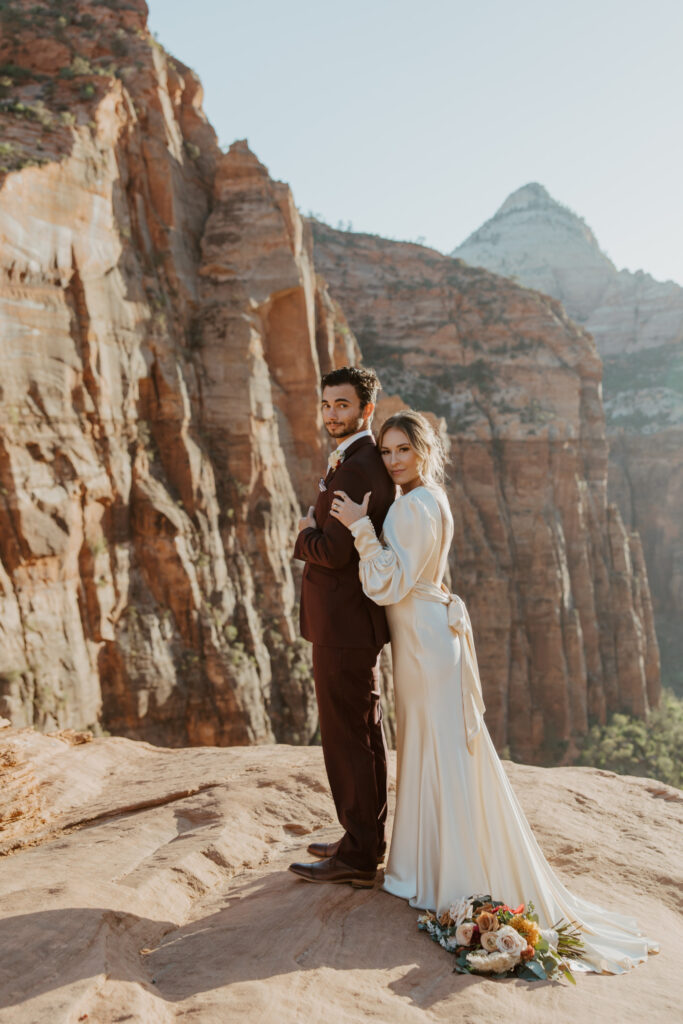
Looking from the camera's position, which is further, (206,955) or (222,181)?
(222,181)

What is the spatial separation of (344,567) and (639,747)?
34855 mm

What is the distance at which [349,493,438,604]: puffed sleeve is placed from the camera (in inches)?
142

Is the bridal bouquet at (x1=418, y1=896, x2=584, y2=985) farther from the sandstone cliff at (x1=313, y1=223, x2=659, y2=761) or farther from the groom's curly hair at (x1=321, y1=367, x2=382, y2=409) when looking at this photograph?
the sandstone cliff at (x1=313, y1=223, x2=659, y2=761)

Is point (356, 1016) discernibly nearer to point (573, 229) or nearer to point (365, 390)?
point (365, 390)

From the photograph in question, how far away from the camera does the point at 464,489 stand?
36625 mm

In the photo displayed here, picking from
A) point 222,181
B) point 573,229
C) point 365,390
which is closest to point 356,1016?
point 365,390

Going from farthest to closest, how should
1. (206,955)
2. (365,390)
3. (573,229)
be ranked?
(573,229)
(365,390)
(206,955)

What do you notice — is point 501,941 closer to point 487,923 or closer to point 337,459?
point 487,923

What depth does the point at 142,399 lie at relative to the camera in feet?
49.0

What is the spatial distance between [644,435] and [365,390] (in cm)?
6348

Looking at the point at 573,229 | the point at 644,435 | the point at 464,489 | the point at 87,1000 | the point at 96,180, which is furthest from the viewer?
the point at 573,229

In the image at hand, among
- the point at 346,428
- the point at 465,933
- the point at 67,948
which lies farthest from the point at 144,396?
the point at 465,933

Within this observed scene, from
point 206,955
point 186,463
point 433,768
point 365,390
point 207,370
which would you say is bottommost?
point 206,955

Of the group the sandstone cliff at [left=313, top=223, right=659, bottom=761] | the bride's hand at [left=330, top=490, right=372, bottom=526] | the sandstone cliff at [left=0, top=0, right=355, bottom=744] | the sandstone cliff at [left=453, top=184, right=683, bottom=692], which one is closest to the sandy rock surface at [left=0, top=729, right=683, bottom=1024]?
the bride's hand at [left=330, top=490, right=372, bottom=526]
